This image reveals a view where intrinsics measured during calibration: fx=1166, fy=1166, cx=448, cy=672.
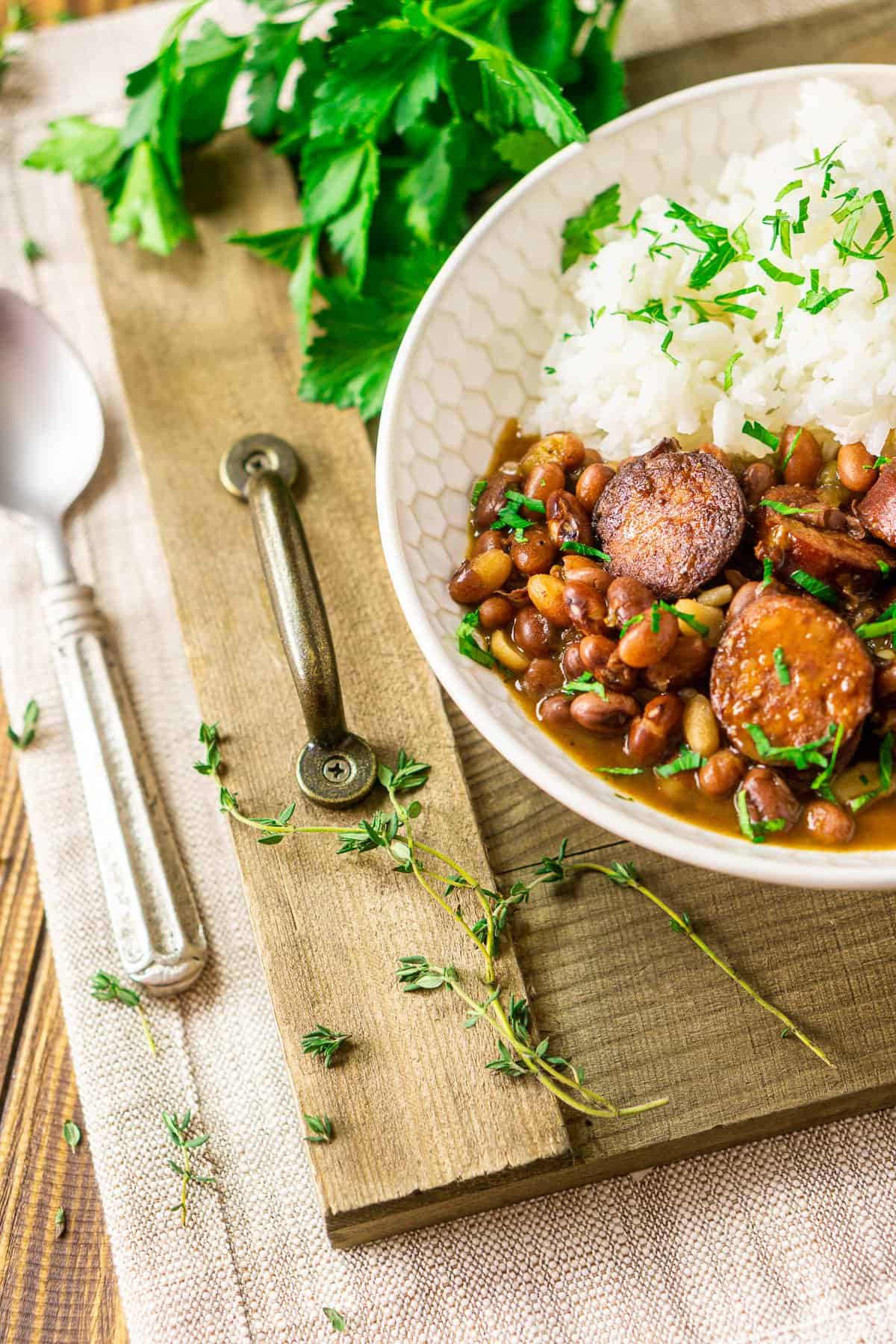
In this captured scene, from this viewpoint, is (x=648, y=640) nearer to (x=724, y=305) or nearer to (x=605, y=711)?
(x=605, y=711)

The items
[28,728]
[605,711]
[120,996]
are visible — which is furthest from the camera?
[28,728]

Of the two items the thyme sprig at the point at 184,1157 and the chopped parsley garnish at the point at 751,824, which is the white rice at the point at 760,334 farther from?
the thyme sprig at the point at 184,1157

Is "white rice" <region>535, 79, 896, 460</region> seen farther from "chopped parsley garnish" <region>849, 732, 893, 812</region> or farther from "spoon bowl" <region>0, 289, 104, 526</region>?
"spoon bowl" <region>0, 289, 104, 526</region>

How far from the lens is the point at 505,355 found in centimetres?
291

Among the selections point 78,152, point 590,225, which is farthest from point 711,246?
point 78,152

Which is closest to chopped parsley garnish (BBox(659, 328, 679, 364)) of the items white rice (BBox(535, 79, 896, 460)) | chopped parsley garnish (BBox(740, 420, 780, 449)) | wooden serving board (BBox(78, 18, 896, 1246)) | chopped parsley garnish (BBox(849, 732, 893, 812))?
white rice (BBox(535, 79, 896, 460))

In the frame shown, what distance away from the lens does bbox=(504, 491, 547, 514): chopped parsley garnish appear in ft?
8.57

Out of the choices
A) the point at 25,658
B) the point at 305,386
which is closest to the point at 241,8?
the point at 305,386

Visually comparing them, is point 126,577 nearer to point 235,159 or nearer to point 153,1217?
point 235,159

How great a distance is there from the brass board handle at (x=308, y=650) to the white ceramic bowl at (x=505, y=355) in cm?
22

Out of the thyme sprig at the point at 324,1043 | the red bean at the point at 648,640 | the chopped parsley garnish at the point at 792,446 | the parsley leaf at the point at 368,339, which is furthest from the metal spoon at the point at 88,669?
the chopped parsley garnish at the point at 792,446

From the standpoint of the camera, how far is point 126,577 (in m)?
3.28

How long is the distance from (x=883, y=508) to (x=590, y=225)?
3.52 ft

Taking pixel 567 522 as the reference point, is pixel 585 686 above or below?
below
